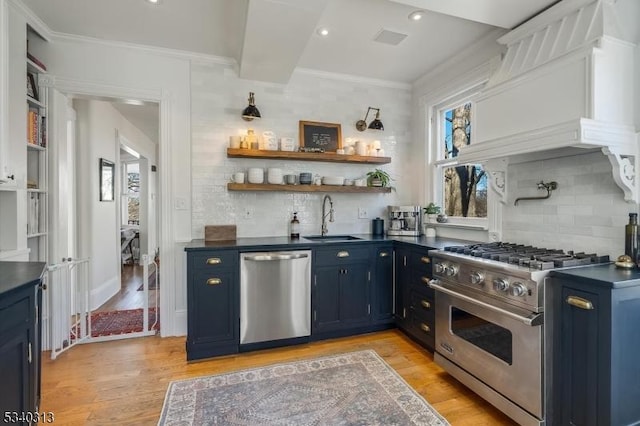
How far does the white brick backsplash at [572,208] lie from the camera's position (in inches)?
78.1

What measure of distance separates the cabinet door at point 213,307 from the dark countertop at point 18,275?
3.75 feet

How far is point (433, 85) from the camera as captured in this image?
3598 millimetres

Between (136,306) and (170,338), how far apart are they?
1.29 meters

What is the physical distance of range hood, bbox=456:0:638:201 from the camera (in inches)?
70.3

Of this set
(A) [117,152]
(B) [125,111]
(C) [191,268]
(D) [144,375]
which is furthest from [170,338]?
(B) [125,111]

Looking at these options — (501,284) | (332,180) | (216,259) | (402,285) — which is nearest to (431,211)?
(402,285)

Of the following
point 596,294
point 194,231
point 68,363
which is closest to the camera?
point 596,294

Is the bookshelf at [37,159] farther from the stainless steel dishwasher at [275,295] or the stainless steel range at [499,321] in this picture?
the stainless steel range at [499,321]

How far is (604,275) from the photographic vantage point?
1.60 meters

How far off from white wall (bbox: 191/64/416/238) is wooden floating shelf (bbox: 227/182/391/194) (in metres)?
0.10

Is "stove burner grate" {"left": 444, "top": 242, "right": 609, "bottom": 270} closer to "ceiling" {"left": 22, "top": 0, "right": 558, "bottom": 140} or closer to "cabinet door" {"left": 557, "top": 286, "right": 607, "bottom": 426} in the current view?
"cabinet door" {"left": 557, "top": 286, "right": 607, "bottom": 426}

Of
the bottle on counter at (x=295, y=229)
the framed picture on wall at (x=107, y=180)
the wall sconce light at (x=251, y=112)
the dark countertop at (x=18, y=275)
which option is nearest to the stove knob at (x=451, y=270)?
the bottle on counter at (x=295, y=229)

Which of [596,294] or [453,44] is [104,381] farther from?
[453,44]

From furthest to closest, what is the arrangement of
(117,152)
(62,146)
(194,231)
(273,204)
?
1. (117,152)
2. (273,204)
3. (194,231)
4. (62,146)
